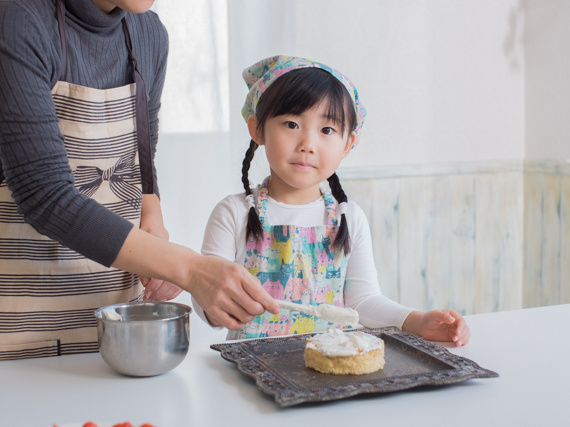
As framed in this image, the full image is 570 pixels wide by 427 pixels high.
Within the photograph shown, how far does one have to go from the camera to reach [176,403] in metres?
0.92

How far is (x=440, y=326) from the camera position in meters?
1.23

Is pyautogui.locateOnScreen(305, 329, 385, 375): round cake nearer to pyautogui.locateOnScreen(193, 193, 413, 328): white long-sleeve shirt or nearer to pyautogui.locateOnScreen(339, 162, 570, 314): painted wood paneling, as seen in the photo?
pyautogui.locateOnScreen(193, 193, 413, 328): white long-sleeve shirt

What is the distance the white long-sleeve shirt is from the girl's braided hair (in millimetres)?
38

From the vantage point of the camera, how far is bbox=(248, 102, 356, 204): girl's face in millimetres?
1457

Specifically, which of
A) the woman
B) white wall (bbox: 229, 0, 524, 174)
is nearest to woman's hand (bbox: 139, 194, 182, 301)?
the woman

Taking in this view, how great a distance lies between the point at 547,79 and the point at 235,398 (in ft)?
7.90


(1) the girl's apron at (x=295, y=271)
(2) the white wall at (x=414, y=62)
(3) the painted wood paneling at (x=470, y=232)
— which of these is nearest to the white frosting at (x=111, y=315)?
(1) the girl's apron at (x=295, y=271)

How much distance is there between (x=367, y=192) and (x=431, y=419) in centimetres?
194

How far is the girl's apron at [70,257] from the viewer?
4.12ft

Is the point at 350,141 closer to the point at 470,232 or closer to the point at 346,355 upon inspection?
the point at 346,355

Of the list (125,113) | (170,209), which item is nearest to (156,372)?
(125,113)

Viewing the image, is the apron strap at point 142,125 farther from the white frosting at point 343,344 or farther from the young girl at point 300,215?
the white frosting at point 343,344

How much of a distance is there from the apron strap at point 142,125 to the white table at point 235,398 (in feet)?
1.46

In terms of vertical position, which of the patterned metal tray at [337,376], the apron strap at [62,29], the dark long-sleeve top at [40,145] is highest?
the apron strap at [62,29]
